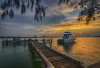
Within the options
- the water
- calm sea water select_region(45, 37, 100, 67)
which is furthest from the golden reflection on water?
the water

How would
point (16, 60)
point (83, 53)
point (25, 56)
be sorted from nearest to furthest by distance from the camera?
point (16, 60), point (25, 56), point (83, 53)

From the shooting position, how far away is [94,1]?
12.9 feet

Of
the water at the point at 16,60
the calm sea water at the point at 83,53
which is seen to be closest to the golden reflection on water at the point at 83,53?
the calm sea water at the point at 83,53

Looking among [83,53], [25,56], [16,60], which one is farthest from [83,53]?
[16,60]

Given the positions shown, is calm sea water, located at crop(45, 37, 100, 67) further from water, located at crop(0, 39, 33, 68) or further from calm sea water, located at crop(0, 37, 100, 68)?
water, located at crop(0, 39, 33, 68)

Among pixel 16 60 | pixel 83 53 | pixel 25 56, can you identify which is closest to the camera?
pixel 16 60

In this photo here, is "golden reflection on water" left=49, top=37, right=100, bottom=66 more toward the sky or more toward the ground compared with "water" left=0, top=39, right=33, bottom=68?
more toward the ground

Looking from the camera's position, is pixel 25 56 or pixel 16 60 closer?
pixel 16 60

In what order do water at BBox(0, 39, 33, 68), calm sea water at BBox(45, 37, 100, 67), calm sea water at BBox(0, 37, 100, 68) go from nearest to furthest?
water at BBox(0, 39, 33, 68) → calm sea water at BBox(0, 37, 100, 68) → calm sea water at BBox(45, 37, 100, 67)

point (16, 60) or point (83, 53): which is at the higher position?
point (16, 60)

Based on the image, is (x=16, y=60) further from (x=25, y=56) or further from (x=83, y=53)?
(x=83, y=53)

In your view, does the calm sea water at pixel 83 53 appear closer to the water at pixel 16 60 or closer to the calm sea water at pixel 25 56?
the calm sea water at pixel 25 56

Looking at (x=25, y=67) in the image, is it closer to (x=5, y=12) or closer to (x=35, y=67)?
(x=35, y=67)

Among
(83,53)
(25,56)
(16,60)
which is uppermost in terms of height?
(16,60)
